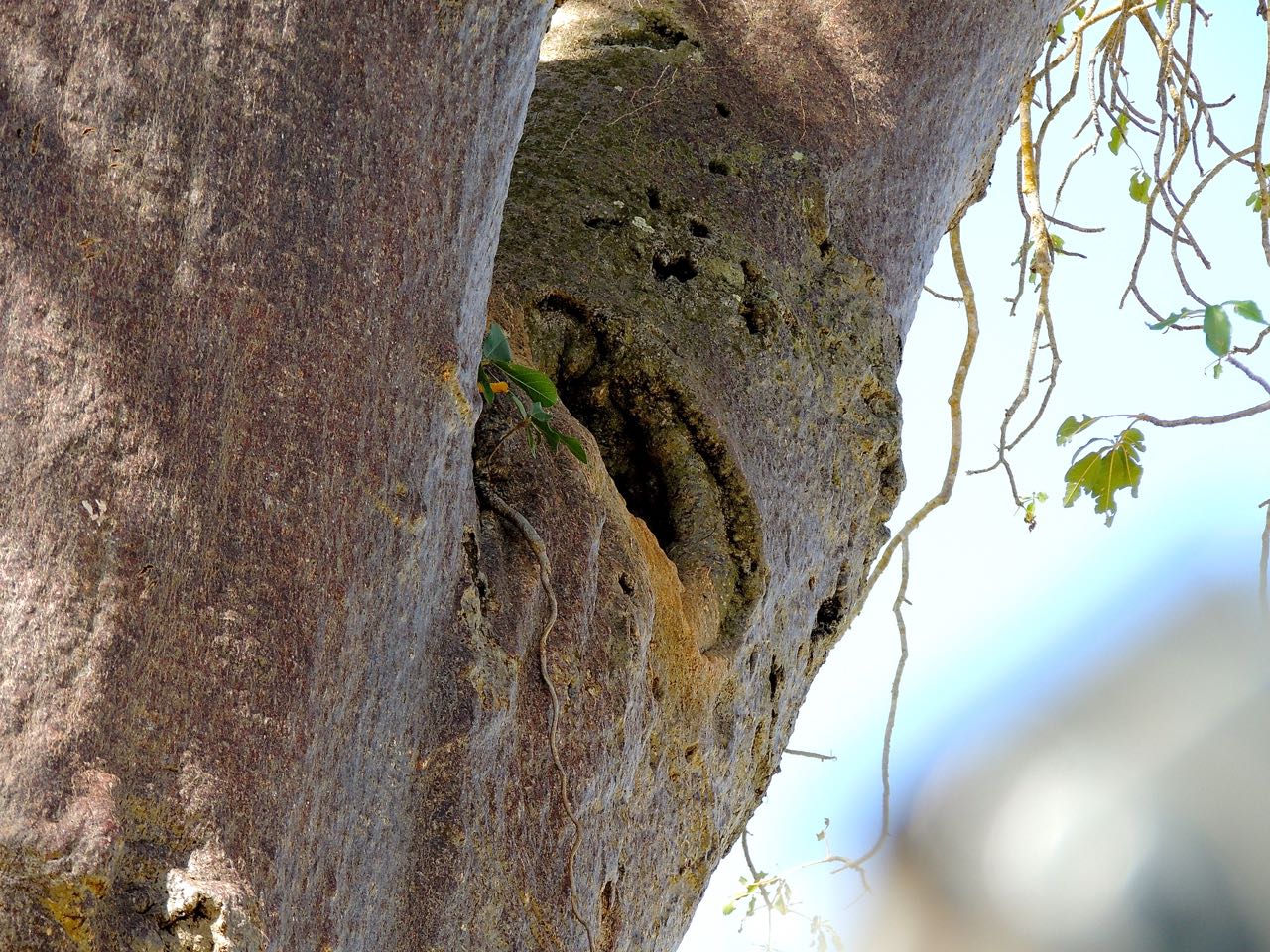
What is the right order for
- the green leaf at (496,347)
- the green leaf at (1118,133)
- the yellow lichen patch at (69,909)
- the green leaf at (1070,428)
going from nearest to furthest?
1. the yellow lichen patch at (69,909)
2. the green leaf at (496,347)
3. the green leaf at (1070,428)
4. the green leaf at (1118,133)

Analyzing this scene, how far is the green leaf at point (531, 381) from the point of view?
4.75ft

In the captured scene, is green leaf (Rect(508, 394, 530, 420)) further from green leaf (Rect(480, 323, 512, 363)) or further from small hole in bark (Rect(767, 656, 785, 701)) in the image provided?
small hole in bark (Rect(767, 656, 785, 701))

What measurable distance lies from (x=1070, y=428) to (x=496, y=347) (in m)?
1.16

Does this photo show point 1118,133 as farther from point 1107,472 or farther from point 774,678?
point 774,678

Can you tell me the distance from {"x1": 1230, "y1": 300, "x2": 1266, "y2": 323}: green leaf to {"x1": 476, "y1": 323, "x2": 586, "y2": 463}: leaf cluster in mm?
735

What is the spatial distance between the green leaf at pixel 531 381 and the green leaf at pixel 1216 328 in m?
0.75

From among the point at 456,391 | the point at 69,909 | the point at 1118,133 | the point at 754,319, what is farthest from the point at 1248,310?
the point at 1118,133

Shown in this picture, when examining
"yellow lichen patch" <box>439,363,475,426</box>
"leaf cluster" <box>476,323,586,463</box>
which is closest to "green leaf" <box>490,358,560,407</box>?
"leaf cluster" <box>476,323,586,463</box>

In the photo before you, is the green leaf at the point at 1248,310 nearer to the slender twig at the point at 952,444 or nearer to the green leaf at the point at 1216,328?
the green leaf at the point at 1216,328

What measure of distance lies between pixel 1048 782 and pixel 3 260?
0.93m

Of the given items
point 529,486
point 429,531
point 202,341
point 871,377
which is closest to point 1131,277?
point 871,377

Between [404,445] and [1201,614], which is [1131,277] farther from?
[1201,614]

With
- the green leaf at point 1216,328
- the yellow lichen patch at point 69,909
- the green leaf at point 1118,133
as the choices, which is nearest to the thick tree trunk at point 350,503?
the yellow lichen patch at point 69,909

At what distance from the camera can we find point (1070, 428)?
7.36 ft
